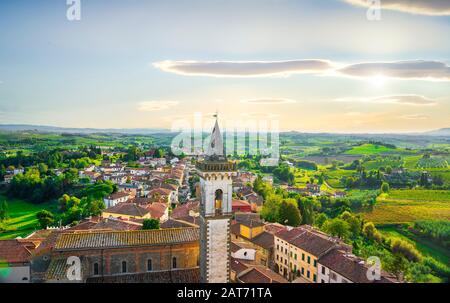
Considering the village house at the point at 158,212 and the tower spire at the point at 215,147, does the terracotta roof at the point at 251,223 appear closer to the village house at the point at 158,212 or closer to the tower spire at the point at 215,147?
the village house at the point at 158,212

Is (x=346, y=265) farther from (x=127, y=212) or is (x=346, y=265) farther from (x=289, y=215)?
(x=127, y=212)

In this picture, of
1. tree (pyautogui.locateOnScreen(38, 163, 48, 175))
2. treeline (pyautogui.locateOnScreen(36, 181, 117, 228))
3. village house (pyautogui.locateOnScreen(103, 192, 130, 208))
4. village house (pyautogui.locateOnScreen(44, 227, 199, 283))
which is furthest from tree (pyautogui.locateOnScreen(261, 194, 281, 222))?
tree (pyautogui.locateOnScreen(38, 163, 48, 175))

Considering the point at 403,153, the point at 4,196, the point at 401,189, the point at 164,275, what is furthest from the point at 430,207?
the point at 4,196

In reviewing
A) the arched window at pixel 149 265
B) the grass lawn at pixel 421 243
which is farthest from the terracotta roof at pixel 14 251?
the grass lawn at pixel 421 243

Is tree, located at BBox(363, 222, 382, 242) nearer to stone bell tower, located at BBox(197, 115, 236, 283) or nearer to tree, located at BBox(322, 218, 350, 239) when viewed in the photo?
tree, located at BBox(322, 218, 350, 239)

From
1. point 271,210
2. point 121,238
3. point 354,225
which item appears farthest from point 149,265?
point 354,225
